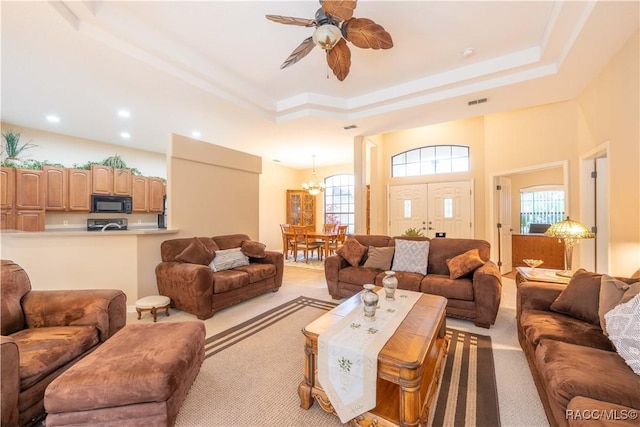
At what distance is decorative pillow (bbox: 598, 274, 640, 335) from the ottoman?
2.67m

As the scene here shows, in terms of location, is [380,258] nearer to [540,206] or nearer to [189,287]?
[189,287]

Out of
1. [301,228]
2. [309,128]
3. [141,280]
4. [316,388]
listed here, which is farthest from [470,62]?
[141,280]

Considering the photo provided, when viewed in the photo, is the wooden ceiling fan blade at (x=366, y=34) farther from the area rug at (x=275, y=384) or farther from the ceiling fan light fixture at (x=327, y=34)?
the area rug at (x=275, y=384)

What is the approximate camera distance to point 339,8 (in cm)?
194

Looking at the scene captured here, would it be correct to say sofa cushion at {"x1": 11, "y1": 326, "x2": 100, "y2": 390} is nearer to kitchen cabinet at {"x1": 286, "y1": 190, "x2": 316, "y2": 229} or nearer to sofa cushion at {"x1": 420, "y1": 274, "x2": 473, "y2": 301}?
sofa cushion at {"x1": 420, "y1": 274, "x2": 473, "y2": 301}

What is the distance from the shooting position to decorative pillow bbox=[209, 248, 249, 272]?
3609 mm

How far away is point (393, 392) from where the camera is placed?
1575 mm

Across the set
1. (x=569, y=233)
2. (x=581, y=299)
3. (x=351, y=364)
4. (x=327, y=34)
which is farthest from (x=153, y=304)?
(x=569, y=233)

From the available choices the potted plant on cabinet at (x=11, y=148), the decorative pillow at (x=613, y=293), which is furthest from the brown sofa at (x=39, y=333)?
the potted plant on cabinet at (x=11, y=148)

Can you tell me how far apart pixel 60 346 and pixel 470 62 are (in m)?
4.84

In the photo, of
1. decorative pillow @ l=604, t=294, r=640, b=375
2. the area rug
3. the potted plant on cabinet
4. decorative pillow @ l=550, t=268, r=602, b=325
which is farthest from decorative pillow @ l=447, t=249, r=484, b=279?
the potted plant on cabinet

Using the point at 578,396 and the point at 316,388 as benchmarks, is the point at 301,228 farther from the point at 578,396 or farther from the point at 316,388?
the point at 578,396

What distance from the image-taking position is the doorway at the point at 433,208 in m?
5.46

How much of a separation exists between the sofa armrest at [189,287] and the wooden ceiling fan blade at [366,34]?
2.93 metres
